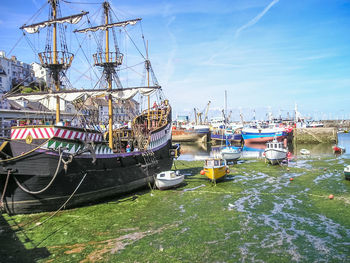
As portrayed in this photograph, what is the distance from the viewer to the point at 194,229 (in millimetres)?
13461

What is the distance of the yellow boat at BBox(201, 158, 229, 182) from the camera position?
2411 centimetres

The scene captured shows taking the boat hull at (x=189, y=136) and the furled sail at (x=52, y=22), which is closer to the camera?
the furled sail at (x=52, y=22)

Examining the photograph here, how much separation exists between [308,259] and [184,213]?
707cm

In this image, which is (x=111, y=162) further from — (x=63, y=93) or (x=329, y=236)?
(x=329, y=236)

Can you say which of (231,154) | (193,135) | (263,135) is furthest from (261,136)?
(231,154)

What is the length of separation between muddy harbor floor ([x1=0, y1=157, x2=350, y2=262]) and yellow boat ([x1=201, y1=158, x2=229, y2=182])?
9.34 feet

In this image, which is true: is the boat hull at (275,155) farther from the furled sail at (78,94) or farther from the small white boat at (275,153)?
the furled sail at (78,94)

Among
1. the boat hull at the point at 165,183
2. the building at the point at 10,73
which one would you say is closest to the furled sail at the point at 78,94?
the boat hull at the point at 165,183

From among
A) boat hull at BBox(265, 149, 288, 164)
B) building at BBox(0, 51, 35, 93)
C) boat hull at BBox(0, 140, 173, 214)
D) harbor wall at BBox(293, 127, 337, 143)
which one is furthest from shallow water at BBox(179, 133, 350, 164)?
building at BBox(0, 51, 35, 93)

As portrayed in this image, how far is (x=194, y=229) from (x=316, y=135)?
71484 millimetres

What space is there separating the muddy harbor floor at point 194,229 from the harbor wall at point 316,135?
189 ft

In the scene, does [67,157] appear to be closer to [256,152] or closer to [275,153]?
[275,153]

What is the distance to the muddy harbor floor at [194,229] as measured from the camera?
10945 millimetres

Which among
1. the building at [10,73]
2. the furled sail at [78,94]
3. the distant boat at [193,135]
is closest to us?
the furled sail at [78,94]
